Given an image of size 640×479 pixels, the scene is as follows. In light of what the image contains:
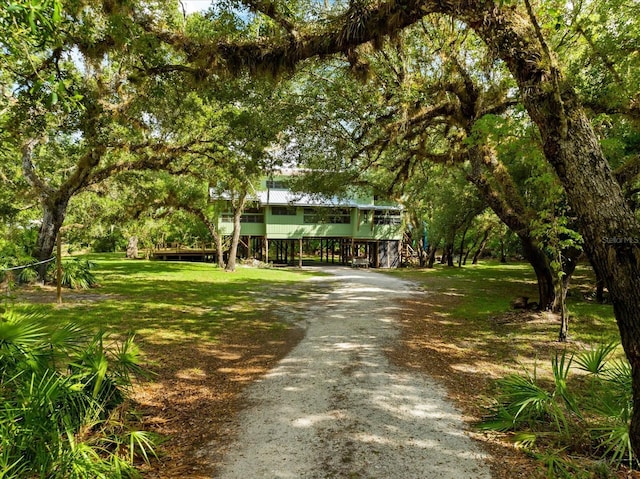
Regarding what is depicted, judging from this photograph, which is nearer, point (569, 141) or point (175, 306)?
point (569, 141)

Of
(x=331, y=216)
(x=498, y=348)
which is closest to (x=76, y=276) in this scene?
(x=498, y=348)

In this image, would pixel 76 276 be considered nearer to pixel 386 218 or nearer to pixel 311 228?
pixel 311 228

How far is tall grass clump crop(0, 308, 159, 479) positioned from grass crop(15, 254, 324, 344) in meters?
1.83

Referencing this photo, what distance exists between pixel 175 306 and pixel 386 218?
22.5 metres

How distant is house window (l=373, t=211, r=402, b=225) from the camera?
1256 inches

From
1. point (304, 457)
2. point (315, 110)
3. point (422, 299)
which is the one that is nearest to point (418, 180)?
point (422, 299)

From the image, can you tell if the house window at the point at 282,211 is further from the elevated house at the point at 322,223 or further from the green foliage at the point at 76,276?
the green foliage at the point at 76,276

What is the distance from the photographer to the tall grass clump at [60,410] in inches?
119

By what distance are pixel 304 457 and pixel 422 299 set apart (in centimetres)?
1138

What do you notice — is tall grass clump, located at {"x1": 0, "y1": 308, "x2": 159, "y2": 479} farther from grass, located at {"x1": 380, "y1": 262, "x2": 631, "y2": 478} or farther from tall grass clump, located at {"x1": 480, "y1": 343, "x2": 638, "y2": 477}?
tall grass clump, located at {"x1": 480, "y1": 343, "x2": 638, "y2": 477}

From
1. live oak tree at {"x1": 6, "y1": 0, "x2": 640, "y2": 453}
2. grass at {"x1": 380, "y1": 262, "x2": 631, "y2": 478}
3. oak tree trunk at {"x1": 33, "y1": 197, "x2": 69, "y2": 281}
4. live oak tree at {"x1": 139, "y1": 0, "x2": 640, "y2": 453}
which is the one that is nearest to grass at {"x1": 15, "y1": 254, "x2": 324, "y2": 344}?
oak tree trunk at {"x1": 33, "y1": 197, "x2": 69, "y2": 281}

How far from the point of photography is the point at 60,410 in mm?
3414

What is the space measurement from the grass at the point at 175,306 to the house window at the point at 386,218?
14662 mm

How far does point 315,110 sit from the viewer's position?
12.0m
